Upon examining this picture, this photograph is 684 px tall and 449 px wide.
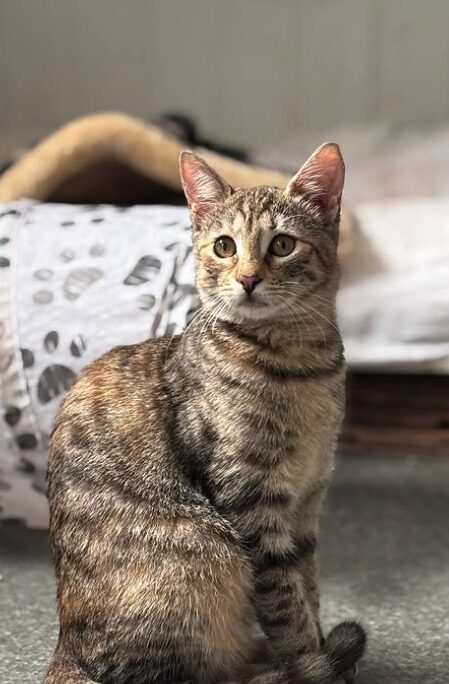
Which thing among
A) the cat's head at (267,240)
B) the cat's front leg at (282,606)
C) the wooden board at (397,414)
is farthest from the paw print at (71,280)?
the wooden board at (397,414)

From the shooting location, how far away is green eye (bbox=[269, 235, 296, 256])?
1.11m

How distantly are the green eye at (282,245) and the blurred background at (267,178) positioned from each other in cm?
33

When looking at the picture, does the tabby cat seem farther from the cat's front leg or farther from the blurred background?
the blurred background

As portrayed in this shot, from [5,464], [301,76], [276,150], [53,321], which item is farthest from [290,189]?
[301,76]

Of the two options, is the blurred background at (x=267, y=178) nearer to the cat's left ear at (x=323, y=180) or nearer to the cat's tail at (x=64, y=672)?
the cat's tail at (x=64, y=672)

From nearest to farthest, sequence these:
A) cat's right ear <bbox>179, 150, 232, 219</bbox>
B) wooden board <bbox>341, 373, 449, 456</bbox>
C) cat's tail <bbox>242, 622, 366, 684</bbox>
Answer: cat's tail <bbox>242, 622, 366, 684</bbox>, cat's right ear <bbox>179, 150, 232, 219</bbox>, wooden board <bbox>341, 373, 449, 456</bbox>

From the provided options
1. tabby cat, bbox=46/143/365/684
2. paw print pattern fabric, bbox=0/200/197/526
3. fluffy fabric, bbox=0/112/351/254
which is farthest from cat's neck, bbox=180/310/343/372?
fluffy fabric, bbox=0/112/351/254

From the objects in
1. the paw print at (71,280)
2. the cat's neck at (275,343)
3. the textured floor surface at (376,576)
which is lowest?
the textured floor surface at (376,576)

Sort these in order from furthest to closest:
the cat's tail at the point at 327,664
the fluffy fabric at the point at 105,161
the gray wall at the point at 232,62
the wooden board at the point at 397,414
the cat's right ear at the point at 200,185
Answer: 1. the gray wall at the point at 232,62
2. the wooden board at the point at 397,414
3. the fluffy fabric at the point at 105,161
4. the cat's right ear at the point at 200,185
5. the cat's tail at the point at 327,664

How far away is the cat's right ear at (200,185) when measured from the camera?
3.82 feet

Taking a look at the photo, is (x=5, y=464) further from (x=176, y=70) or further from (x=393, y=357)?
(x=176, y=70)

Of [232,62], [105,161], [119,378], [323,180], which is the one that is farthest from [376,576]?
[232,62]

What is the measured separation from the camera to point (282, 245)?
1110mm

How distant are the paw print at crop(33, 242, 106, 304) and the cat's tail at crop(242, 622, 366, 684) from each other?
641 millimetres
